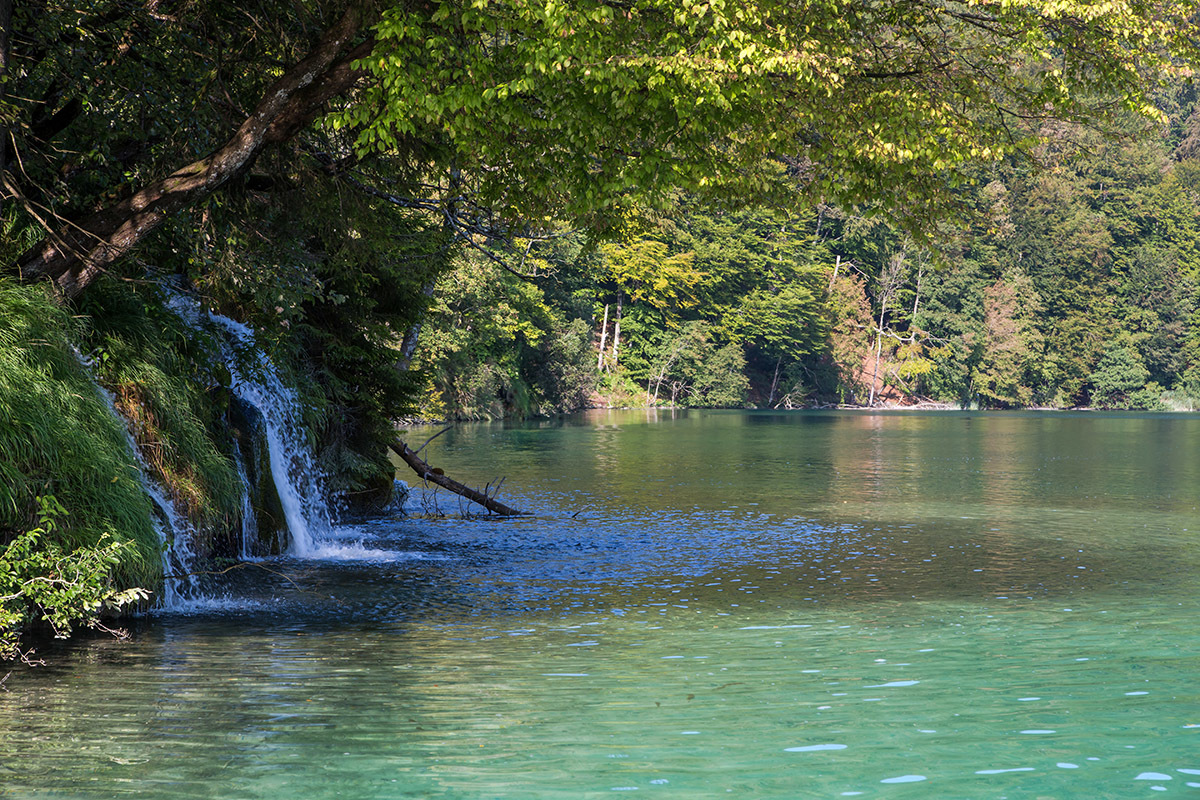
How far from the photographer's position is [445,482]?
17688 mm

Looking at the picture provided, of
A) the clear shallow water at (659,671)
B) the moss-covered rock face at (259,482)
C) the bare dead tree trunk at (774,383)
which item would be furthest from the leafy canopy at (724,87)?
the bare dead tree trunk at (774,383)

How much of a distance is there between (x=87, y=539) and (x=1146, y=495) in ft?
65.6

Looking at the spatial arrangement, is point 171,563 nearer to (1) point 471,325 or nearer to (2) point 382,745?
(2) point 382,745

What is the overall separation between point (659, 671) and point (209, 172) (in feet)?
18.7

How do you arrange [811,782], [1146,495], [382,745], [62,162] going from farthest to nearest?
[1146,495] → [62,162] → [382,745] → [811,782]

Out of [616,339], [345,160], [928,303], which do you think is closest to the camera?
[345,160]

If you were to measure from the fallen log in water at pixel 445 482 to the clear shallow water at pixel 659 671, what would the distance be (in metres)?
0.52

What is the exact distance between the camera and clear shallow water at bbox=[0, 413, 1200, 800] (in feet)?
20.2

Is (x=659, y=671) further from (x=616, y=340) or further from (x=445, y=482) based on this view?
(x=616, y=340)

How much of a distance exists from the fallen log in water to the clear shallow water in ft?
1.72

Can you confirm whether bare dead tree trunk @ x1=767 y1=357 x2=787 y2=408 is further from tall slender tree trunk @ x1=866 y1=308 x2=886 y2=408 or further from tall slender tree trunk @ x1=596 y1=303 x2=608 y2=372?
tall slender tree trunk @ x1=596 y1=303 x2=608 y2=372

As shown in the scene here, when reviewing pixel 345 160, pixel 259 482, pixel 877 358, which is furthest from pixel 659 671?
pixel 877 358

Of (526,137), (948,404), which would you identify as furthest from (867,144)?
(948,404)

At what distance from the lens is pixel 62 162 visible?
1180 cm
